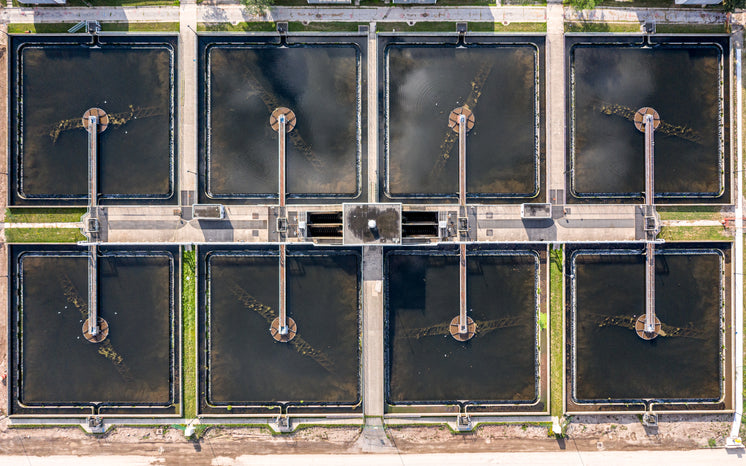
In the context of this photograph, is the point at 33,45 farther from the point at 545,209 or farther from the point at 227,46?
the point at 545,209

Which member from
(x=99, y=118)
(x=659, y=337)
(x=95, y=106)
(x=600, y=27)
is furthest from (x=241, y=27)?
(x=659, y=337)

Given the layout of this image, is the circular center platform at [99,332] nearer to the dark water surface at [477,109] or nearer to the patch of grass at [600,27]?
the dark water surface at [477,109]

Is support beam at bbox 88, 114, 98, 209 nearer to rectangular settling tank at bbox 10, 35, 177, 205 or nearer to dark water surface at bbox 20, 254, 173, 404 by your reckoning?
rectangular settling tank at bbox 10, 35, 177, 205

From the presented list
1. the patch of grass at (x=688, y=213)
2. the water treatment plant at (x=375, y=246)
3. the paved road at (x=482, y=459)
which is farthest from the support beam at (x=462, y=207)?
the patch of grass at (x=688, y=213)

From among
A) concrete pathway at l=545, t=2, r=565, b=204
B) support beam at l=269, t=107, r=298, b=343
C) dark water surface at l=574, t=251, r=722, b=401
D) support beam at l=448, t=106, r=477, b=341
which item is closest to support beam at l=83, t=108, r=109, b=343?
support beam at l=269, t=107, r=298, b=343

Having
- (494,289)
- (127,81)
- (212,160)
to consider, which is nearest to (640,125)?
(494,289)

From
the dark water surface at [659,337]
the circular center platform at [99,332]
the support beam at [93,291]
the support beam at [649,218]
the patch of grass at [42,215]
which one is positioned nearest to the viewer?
the support beam at [93,291]
